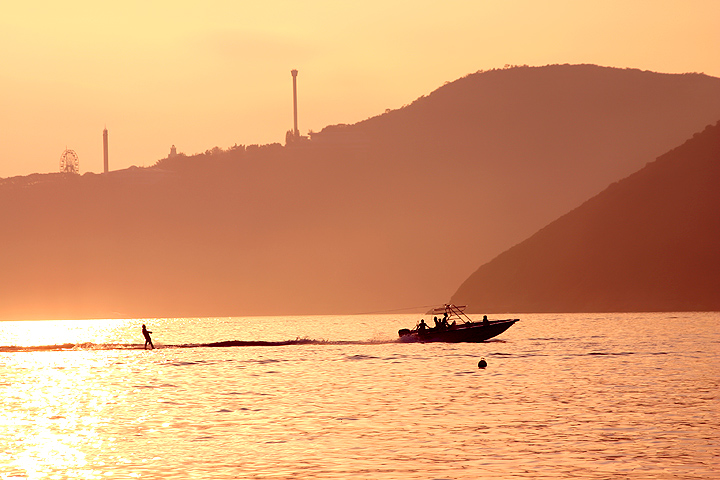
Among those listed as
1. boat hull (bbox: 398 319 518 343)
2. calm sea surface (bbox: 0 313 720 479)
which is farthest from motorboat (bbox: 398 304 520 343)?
calm sea surface (bbox: 0 313 720 479)

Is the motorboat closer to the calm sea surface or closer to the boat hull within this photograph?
the boat hull

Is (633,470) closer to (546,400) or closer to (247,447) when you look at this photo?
(247,447)

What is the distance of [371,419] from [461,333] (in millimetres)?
52339

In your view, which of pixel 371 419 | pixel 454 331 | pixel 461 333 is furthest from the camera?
pixel 461 333

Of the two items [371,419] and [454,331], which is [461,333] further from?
[371,419]

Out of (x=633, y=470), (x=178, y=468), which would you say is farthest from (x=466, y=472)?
(x=178, y=468)

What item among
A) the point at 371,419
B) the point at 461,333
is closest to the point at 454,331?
the point at 461,333

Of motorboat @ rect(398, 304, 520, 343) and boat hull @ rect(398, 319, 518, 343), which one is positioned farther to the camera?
boat hull @ rect(398, 319, 518, 343)

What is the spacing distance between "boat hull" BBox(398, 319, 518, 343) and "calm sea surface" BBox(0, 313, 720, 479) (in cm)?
1103

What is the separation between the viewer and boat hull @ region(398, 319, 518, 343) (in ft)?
304

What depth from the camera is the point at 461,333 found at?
307 feet

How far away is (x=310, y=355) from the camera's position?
9144cm

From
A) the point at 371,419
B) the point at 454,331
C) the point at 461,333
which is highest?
the point at 454,331

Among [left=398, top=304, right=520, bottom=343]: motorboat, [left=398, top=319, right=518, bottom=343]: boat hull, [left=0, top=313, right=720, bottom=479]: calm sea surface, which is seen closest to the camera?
[left=0, top=313, right=720, bottom=479]: calm sea surface
